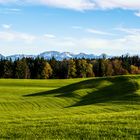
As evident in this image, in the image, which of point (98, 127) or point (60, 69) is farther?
point (60, 69)

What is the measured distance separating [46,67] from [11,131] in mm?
147853

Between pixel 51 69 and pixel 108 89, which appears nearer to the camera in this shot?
pixel 108 89

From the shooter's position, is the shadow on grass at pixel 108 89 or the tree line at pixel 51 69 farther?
the tree line at pixel 51 69

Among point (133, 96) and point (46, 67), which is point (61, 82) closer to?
point (46, 67)

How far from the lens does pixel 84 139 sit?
21172 millimetres

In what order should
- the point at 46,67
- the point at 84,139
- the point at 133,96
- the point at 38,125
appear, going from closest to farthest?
the point at 84,139 < the point at 38,125 < the point at 133,96 < the point at 46,67

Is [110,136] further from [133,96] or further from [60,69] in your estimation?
[60,69]

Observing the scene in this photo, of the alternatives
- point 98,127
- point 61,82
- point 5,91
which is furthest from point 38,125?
point 61,82

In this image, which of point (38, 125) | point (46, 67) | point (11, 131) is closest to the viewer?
A: point (11, 131)

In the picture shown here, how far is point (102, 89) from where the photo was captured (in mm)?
69000

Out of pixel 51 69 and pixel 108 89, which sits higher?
pixel 51 69

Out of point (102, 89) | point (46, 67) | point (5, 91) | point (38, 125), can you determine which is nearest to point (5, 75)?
point (46, 67)

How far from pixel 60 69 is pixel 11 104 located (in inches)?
4638

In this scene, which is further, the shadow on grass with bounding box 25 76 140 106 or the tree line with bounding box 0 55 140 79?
the tree line with bounding box 0 55 140 79
